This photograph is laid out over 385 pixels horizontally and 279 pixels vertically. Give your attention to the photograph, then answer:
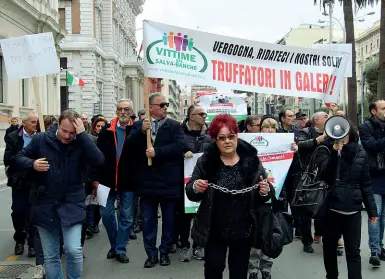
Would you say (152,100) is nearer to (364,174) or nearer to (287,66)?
(287,66)

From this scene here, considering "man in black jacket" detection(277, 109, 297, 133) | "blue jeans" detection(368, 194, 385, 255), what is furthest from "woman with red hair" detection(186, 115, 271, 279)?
"man in black jacket" detection(277, 109, 297, 133)

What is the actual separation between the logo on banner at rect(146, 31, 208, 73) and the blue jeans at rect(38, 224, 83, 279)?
2607 millimetres

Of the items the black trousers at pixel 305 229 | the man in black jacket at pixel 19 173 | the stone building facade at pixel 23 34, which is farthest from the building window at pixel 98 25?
the black trousers at pixel 305 229

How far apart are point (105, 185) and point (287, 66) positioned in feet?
10.1

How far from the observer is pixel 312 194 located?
5.12 m

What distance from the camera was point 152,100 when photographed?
6.55 m

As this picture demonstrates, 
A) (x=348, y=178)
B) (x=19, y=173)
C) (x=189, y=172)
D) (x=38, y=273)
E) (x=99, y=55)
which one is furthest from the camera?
(x=99, y=55)

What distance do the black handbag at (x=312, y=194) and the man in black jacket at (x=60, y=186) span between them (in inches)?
86.2

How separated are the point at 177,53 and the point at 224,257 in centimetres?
335

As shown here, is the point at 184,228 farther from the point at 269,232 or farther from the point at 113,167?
the point at 269,232

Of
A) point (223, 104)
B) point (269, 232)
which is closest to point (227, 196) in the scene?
point (269, 232)

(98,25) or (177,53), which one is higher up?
(98,25)

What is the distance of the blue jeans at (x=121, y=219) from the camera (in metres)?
6.47

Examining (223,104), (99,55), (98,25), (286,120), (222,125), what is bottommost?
(222,125)
